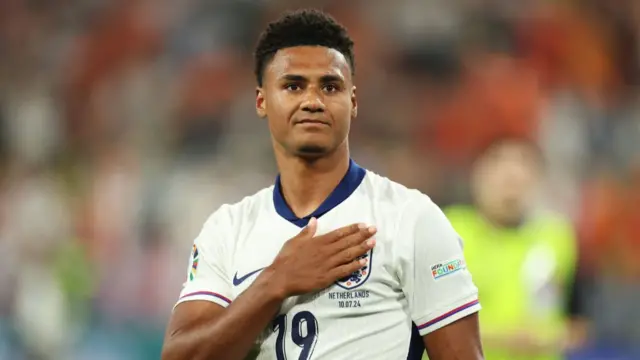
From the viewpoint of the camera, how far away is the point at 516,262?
13.0ft

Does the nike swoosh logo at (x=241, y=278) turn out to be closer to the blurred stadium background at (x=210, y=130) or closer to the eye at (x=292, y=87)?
the eye at (x=292, y=87)

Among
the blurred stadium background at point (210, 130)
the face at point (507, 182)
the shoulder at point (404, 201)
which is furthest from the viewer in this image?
the blurred stadium background at point (210, 130)

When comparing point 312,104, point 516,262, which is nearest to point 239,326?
point 312,104

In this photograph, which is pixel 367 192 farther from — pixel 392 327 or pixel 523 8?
pixel 523 8

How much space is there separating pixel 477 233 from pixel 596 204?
8.08ft

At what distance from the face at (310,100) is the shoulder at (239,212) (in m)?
0.18

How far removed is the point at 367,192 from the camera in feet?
7.41

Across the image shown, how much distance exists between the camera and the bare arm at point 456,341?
6.56 feet

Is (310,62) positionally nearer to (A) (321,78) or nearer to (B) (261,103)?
(A) (321,78)

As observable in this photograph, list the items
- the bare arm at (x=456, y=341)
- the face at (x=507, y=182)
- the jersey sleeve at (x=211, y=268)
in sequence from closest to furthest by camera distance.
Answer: the bare arm at (x=456, y=341) → the jersey sleeve at (x=211, y=268) → the face at (x=507, y=182)

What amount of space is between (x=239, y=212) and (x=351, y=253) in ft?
1.36

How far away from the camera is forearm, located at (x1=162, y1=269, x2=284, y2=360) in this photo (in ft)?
6.73

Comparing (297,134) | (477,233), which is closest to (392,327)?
(297,134)

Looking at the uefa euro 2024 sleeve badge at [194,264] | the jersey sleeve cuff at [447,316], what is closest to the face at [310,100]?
the uefa euro 2024 sleeve badge at [194,264]
